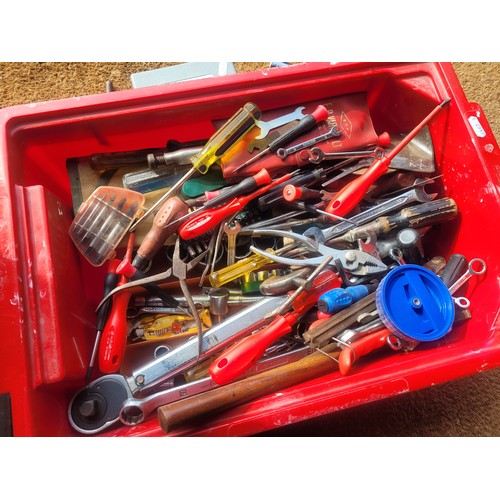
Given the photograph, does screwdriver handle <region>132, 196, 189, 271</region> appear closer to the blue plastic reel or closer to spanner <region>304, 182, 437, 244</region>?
spanner <region>304, 182, 437, 244</region>

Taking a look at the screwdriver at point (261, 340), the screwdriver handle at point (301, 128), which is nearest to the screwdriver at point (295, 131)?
the screwdriver handle at point (301, 128)

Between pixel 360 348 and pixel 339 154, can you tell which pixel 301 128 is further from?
pixel 360 348

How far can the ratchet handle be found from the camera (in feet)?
2.61

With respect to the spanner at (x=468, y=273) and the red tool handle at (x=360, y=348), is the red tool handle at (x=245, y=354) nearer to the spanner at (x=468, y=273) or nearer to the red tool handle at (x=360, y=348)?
the red tool handle at (x=360, y=348)

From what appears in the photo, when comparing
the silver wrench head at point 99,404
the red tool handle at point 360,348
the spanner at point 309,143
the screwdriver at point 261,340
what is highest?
the spanner at point 309,143

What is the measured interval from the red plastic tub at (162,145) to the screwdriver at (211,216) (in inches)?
6.9

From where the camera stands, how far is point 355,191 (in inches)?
31.3

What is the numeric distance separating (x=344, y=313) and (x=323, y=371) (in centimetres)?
10

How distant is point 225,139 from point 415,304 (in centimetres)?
41

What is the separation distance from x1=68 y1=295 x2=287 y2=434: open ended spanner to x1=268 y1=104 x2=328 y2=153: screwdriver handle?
26 cm

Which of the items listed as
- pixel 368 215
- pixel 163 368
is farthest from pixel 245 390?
pixel 368 215

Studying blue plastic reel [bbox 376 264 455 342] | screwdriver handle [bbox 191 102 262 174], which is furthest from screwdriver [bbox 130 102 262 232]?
blue plastic reel [bbox 376 264 455 342]

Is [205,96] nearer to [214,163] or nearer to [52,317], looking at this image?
[214,163]

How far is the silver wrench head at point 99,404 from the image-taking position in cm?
76
